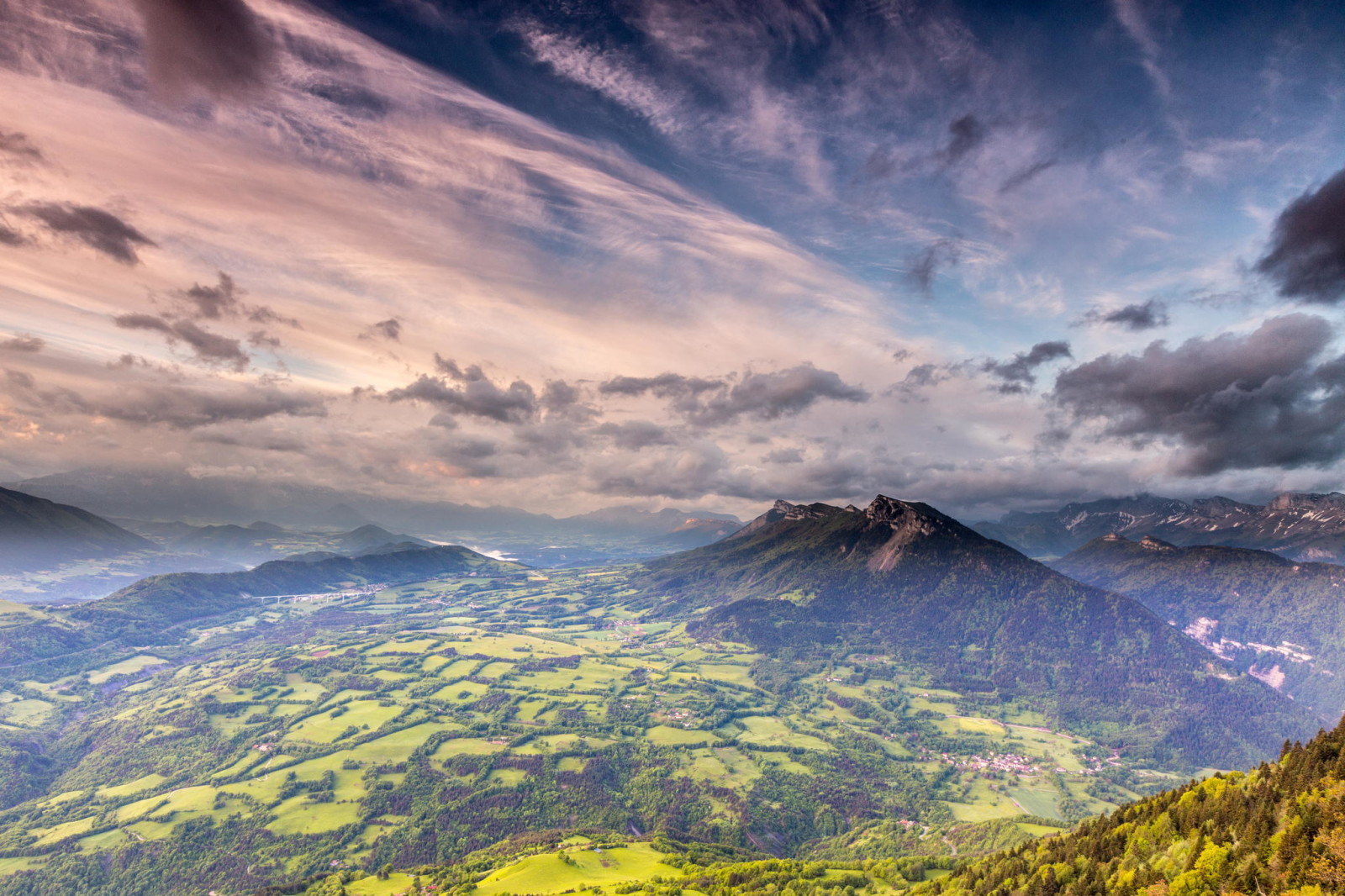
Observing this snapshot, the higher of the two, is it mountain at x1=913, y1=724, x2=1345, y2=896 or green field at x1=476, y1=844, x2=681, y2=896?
mountain at x1=913, y1=724, x2=1345, y2=896

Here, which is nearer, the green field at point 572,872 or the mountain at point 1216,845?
the mountain at point 1216,845

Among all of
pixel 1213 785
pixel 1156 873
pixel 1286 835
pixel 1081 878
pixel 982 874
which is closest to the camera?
pixel 1286 835

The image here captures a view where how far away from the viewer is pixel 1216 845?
7781 centimetres

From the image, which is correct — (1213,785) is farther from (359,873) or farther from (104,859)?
(104,859)

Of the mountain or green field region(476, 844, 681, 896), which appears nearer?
the mountain

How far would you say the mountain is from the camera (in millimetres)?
64688

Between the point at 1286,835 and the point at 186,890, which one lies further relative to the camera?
the point at 186,890

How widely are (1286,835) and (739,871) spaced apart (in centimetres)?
13284

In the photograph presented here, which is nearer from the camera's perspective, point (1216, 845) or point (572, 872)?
point (1216, 845)

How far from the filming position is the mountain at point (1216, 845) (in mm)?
64688

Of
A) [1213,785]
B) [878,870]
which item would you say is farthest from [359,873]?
[1213,785]

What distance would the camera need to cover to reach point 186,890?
183 m

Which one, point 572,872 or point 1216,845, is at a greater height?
point 1216,845

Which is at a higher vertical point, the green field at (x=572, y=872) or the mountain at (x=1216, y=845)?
the mountain at (x=1216, y=845)
